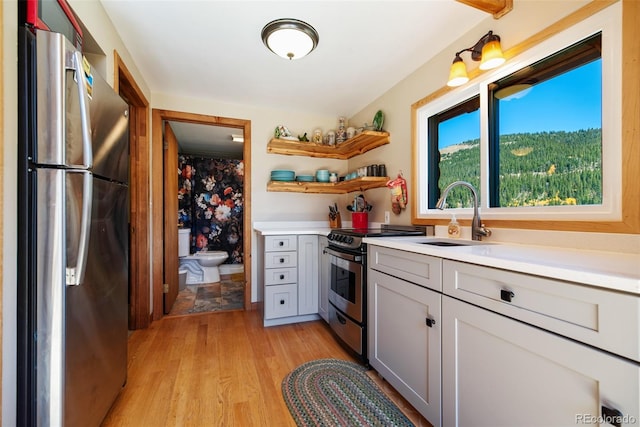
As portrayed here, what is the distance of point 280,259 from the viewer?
100.0 inches

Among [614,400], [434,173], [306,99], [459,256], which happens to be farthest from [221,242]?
[614,400]

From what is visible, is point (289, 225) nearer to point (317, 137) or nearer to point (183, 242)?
point (317, 137)

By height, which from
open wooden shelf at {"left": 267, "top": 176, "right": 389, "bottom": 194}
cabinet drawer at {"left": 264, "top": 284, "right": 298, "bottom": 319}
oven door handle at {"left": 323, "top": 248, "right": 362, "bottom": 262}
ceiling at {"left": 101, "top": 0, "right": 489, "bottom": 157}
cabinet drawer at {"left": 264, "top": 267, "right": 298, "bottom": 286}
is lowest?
cabinet drawer at {"left": 264, "top": 284, "right": 298, "bottom": 319}

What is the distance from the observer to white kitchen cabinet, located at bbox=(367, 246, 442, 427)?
4.13 feet

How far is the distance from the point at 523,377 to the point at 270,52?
235cm

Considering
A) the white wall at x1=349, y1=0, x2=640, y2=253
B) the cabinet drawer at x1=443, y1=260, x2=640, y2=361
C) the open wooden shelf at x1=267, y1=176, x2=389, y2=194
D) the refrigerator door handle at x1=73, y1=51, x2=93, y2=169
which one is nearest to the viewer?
the cabinet drawer at x1=443, y1=260, x2=640, y2=361

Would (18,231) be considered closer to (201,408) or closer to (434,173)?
(201,408)

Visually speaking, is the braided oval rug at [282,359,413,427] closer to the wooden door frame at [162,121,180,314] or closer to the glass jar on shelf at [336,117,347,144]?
the wooden door frame at [162,121,180,314]

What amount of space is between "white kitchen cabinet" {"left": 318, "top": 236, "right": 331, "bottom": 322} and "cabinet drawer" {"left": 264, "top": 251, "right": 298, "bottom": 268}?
25cm

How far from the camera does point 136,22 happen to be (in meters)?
1.71

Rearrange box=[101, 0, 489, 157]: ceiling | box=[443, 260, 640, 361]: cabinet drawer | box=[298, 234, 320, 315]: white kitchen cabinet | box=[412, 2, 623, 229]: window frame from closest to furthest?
box=[443, 260, 640, 361]: cabinet drawer, box=[412, 2, 623, 229]: window frame, box=[101, 0, 489, 157]: ceiling, box=[298, 234, 320, 315]: white kitchen cabinet

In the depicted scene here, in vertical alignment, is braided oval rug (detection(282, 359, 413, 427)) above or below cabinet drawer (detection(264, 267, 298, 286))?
below

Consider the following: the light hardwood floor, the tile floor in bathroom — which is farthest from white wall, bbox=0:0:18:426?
the tile floor in bathroom

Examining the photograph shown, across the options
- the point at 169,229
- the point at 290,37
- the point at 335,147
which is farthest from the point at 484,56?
the point at 169,229
